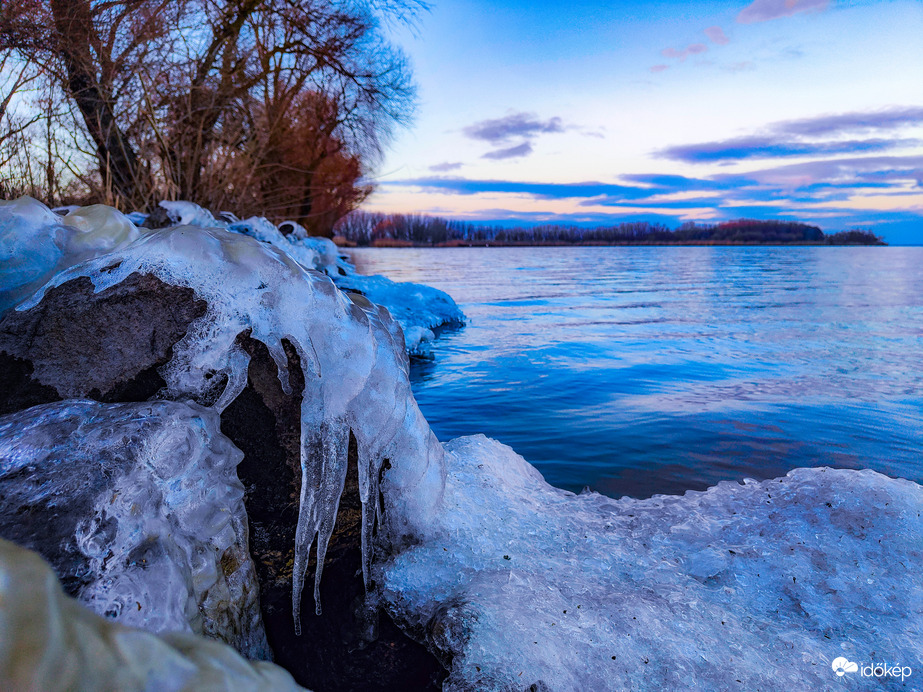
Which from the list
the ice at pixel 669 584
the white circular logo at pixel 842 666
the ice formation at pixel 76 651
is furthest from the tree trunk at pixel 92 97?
the white circular logo at pixel 842 666

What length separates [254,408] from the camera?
194 centimetres

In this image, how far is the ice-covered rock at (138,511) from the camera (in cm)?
132

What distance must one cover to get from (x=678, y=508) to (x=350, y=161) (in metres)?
15.9

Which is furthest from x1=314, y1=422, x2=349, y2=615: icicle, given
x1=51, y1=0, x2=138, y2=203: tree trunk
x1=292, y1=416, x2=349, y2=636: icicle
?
x1=51, y1=0, x2=138, y2=203: tree trunk

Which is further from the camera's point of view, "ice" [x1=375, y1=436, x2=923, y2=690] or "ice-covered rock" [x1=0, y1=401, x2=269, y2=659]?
"ice" [x1=375, y1=436, x2=923, y2=690]

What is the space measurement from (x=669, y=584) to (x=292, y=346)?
164 centimetres

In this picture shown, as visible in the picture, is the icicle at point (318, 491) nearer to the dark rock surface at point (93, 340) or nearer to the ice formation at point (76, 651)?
the dark rock surface at point (93, 340)

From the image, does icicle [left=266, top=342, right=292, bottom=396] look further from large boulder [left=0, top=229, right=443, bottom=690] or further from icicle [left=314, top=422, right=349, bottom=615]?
icicle [left=314, top=422, right=349, bottom=615]

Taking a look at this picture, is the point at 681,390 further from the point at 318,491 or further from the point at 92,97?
the point at 92,97

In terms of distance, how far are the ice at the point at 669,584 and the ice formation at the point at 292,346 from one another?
0.46m

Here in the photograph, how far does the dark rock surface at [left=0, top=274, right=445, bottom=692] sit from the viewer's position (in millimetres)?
1779

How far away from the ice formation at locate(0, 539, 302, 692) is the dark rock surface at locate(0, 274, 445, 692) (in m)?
1.16

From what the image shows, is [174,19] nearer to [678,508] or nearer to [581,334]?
[581,334]

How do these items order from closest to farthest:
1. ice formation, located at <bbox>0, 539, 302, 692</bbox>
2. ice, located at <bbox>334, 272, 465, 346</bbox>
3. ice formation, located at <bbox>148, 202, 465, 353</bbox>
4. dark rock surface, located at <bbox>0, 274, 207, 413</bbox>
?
1. ice formation, located at <bbox>0, 539, 302, 692</bbox>
2. dark rock surface, located at <bbox>0, 274, 207, 413</bbox>
3. ice formation, located at <bbox>148, 202, 465, 353</bbox>
4. ice, located at <bbox>334, 272, 465, 346</bbox>
